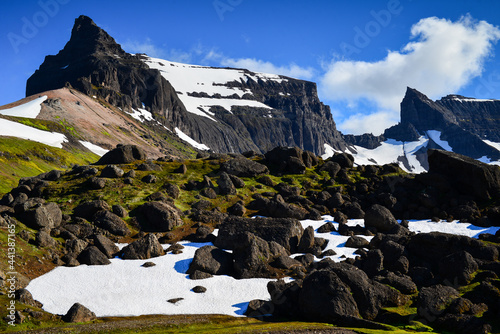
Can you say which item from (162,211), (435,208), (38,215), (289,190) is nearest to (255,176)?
(289,190)

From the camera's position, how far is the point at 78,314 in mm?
35500

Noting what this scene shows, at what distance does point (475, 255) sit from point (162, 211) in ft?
159

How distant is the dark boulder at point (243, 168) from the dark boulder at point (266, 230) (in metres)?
31.9

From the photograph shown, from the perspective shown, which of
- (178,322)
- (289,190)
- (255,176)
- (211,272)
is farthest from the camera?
(255,176)

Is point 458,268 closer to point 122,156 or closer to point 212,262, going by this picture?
point 212,262

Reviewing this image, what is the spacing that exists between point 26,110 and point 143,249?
171296 millimetres

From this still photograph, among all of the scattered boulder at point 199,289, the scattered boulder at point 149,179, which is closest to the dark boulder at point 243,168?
the scattered boulder at point 149,179

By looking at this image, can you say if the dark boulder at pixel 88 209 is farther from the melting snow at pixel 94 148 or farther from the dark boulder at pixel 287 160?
the melting snow at pixel 94 148

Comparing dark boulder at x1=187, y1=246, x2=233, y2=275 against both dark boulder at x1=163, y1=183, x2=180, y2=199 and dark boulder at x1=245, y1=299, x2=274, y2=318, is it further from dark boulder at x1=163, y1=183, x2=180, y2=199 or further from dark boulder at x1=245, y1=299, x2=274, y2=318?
dark boulder at x1=163, y1=183, x2=180, y2=199

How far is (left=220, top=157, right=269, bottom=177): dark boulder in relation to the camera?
89500 millimetres

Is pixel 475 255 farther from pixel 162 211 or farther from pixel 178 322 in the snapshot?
pixel 162 211

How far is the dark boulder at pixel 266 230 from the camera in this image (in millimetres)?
54875

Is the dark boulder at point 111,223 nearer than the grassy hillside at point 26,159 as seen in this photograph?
Yes

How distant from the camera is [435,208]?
71.6 m
